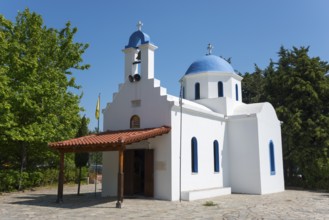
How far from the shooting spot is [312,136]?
929 inches

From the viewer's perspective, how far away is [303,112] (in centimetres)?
2506

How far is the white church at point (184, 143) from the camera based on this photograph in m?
15.8

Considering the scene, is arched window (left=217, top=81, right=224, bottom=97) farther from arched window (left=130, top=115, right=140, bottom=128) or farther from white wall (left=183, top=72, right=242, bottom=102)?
arched window (left=130, top=115, right=140, bottom=128)

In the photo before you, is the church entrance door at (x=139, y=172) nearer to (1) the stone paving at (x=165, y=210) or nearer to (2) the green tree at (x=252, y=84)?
(1) the stone paving at (x=165, y=210)

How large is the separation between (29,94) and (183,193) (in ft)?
37.8

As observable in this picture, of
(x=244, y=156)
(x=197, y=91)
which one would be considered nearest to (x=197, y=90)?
(x=197, y=91)

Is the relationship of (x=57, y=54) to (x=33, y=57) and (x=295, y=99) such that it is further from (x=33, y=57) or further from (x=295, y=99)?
(x=295, y=99)

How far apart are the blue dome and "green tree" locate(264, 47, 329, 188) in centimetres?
580

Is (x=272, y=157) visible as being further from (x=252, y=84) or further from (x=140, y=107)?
(x=252, y=84)

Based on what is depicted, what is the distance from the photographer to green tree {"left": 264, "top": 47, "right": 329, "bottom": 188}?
23312 mm

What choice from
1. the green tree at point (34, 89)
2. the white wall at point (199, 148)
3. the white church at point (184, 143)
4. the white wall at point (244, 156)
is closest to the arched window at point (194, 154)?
the white church at point (184, 143)

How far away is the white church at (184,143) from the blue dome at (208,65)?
1.61m

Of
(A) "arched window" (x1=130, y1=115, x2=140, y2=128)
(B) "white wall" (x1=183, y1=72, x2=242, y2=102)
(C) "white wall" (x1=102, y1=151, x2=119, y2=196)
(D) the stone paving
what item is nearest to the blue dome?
(B) "white wall" (x1=183, y1=72, x2=242, y2=102)

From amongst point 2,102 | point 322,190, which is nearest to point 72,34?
point 2,102
